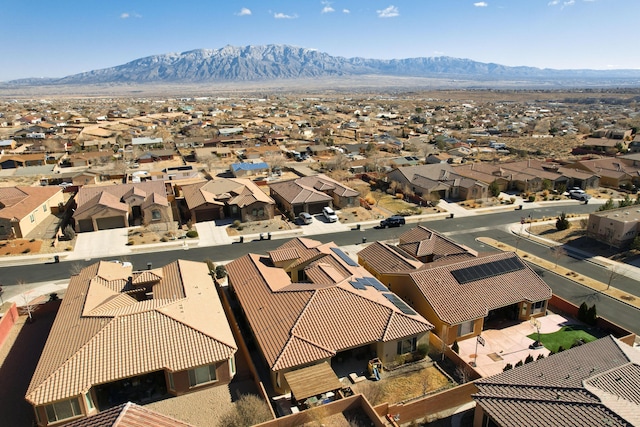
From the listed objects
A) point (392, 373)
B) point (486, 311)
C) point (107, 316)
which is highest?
point (107, 316)

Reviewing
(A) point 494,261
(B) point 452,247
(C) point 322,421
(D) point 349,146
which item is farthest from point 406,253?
(D) point 349,146

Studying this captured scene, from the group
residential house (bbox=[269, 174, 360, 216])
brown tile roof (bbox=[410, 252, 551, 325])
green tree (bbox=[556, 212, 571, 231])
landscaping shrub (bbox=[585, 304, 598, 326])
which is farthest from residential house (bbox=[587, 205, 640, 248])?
residential house (bbox=[269, 174, 360, 216])

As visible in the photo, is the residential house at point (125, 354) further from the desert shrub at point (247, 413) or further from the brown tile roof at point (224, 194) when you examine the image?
the brown tile roof at point (224, 194)

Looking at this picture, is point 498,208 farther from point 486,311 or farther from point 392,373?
point 392,373

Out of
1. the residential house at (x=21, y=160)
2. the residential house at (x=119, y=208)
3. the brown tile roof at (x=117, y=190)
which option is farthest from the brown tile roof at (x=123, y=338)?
the residential house at (x=21, y=160)


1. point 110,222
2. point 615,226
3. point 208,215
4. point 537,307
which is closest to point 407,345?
point 537,307

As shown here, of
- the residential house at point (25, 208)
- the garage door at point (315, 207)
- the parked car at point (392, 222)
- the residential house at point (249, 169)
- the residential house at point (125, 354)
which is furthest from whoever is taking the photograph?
the residential house at point (249, 169)

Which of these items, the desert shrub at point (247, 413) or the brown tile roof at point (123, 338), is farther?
the brown tile roof at point (123, 338)
